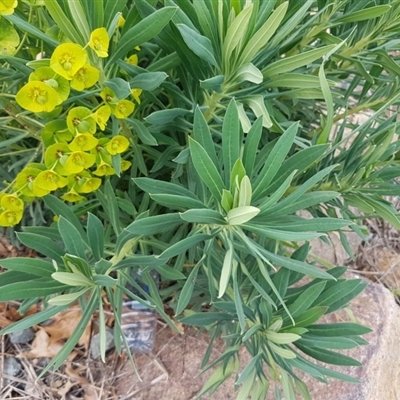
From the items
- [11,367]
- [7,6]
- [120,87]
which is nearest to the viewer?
[7,6]

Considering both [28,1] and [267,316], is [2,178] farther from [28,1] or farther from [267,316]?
[267,316]

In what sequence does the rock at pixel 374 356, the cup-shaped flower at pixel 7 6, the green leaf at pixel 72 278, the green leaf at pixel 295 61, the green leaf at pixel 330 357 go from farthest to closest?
the rock at pixel 374 356
the green leaf at pixel 330 357
the green leaf at pixel 295 61
the green leaf at pixel 72 278
the cup-shaped flower at pixel 7 6

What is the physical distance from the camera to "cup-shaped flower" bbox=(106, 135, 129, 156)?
935 millimetres

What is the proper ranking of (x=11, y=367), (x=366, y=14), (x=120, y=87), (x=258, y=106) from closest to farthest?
(x=120, y=87)
(x=258, y=106)
(x=366, y=14)
(x=11, y=367)

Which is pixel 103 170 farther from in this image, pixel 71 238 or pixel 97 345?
pixel 97 345

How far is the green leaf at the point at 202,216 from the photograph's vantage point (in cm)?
76

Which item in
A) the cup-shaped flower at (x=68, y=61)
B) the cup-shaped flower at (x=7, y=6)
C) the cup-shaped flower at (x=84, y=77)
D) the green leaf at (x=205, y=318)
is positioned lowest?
the green leaf at (x=205, y=318)

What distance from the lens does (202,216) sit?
0.78 meters

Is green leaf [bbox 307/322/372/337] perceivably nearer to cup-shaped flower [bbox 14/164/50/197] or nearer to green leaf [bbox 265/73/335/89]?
green leaf [bbox 265/73/335/89]

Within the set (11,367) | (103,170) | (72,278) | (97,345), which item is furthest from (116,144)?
(11,367)

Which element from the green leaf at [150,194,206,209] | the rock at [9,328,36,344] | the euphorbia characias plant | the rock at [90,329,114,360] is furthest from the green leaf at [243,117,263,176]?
the rock at [9,328,36,344]

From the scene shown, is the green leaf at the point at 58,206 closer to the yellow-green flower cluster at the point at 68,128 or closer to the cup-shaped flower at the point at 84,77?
the yellow-green flower cluster at the point at 68,128

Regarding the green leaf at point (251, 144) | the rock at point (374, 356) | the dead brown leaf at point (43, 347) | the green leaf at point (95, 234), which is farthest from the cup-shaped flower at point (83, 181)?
the rock at point (374, 356)

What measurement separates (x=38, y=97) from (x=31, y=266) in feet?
1.07
